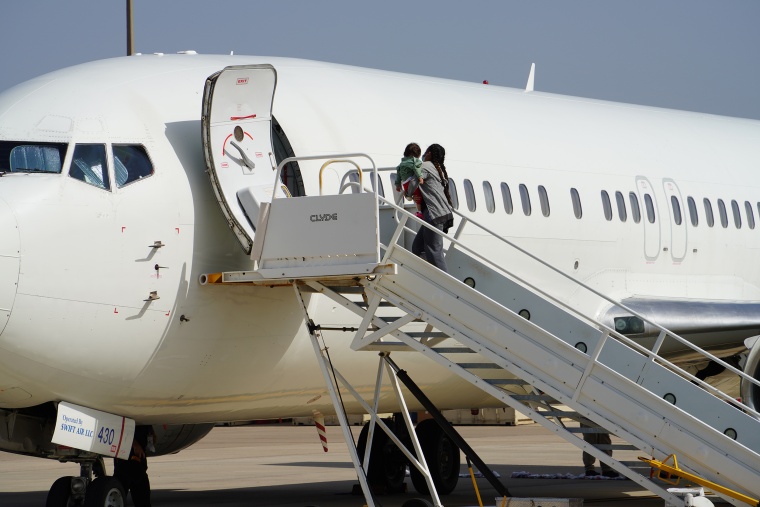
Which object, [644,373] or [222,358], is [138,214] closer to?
[222,358]

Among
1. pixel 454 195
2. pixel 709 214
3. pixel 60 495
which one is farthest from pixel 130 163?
pixel 709 214

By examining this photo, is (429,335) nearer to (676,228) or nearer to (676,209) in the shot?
(676,228)

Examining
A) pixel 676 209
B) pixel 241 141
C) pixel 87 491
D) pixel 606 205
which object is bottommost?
pixel 87 491

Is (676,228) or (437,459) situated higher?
(676,228)

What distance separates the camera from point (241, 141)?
37.2ft

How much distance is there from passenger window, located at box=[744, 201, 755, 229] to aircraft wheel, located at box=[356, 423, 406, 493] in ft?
19.2

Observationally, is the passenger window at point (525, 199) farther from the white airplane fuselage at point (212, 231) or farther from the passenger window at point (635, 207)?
the passenger window at point (635, 207)

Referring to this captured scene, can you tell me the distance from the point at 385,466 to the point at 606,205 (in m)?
4.95

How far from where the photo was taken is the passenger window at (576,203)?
48.2 feet

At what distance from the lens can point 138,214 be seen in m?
Answer: 10.7

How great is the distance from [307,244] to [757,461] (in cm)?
451

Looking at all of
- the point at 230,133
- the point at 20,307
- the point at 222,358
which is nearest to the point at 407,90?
the point at 230,133

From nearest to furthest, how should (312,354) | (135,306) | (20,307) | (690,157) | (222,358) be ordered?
(20,307), (135,306), (222,358), (312,354), (690,157)

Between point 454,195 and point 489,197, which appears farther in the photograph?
point 489,197
